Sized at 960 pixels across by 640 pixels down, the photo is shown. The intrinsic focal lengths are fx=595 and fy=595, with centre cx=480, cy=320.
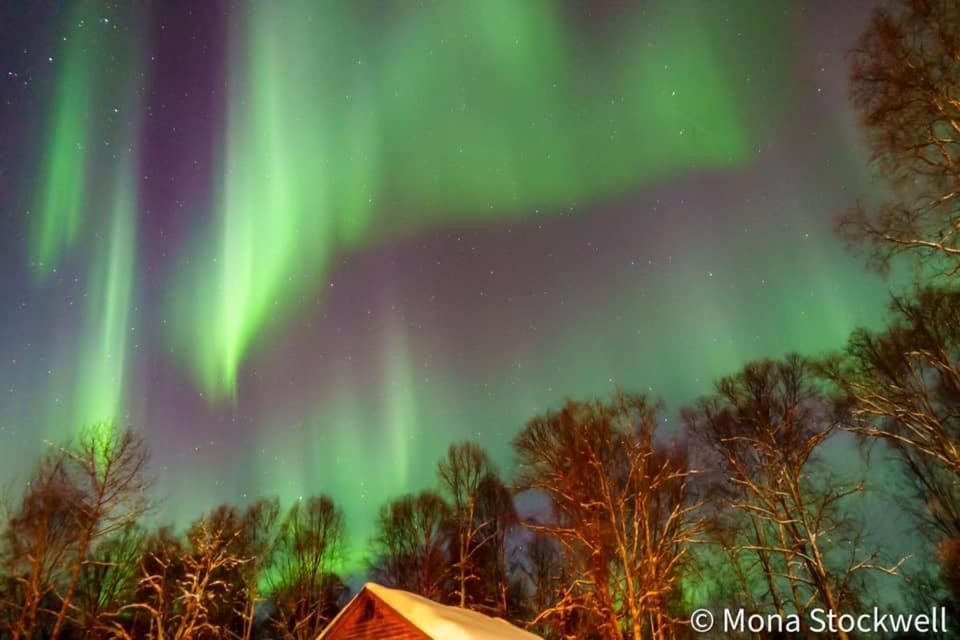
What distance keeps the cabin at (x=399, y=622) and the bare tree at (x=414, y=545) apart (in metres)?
18.8

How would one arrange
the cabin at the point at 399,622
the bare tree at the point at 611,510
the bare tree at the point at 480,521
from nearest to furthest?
1. the cabin at the point at 399,622
2. the bare tree at the point at 611,510
3. the bare tree at the point at 480,521

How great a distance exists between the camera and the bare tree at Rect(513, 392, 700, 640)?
18562 mm

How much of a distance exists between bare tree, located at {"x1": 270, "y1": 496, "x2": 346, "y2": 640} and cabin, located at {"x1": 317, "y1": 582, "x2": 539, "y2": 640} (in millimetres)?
20919

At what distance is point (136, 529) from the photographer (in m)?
33.1

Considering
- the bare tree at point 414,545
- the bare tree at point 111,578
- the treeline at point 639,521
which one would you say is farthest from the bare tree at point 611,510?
the bare tree at point 111,578

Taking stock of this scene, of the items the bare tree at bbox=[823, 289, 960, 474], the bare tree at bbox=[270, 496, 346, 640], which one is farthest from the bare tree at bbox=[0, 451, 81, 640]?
the bare tree at bbox=[823, 289, 960, 474]

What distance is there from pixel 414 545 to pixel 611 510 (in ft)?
57.6

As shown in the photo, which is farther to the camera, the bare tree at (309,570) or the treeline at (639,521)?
the bare tree at (309,570)

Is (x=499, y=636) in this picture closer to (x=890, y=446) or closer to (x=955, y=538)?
(x=890, y=446)

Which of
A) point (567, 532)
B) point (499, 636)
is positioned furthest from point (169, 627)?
point (499, 636)

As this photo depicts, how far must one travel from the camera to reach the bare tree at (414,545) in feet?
106

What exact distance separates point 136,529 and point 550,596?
912 inches

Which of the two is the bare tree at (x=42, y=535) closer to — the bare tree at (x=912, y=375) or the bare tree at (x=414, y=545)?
the bare tree at (x=414, y=545)

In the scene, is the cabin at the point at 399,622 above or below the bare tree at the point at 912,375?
below
